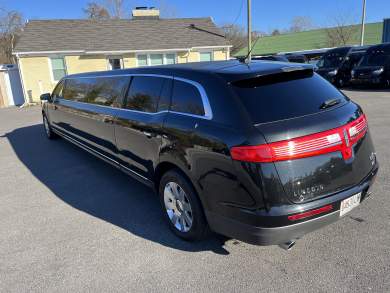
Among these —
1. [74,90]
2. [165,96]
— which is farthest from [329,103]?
[74,90]

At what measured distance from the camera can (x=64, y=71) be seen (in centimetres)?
1912

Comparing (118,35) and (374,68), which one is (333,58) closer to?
(374,68)

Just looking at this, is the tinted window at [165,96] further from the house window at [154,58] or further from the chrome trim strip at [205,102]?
the house window at [154,58]

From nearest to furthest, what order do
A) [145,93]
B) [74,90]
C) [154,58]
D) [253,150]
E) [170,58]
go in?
[253,150]
[145,93]
[74,90]
[154,58]
[170,58]

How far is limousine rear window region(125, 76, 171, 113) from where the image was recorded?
11.8ft

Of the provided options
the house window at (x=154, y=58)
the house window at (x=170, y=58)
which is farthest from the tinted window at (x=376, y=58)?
the house window at (x=170, y=58)

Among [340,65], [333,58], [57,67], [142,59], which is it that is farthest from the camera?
[142,59]

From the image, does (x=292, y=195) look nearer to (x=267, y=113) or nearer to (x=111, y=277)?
(x=267, y=113)

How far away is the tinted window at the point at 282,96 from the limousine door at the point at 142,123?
1.02 meters

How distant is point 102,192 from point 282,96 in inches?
122

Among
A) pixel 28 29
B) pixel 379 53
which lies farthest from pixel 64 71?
pixel 379 53

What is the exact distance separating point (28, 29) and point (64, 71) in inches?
149

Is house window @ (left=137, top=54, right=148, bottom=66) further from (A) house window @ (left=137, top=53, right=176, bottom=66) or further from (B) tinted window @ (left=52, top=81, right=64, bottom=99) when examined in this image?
(B) tinted window @ (left=52, top=81, right=64, bottom=99)

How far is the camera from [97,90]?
5219 mm
